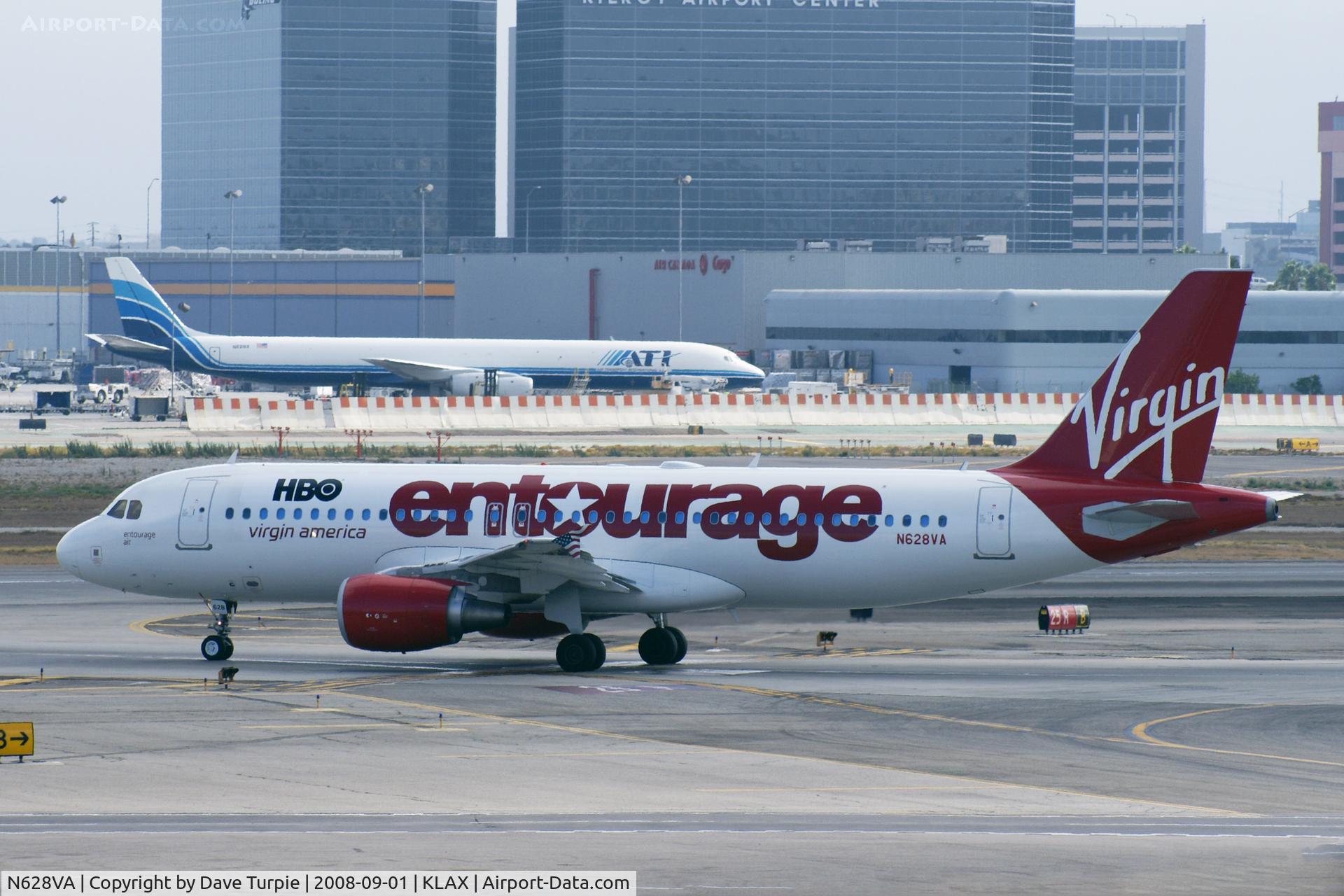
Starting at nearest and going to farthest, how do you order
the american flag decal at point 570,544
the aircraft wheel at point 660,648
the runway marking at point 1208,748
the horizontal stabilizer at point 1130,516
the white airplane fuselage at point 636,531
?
the runway marking at point 1208,748 → the american flag decal at point 570,544 → the horizontal stabilizer at point 1130,516 → the white airplane fuselage at point 636,531 → the aircraft wheel at point 660,648

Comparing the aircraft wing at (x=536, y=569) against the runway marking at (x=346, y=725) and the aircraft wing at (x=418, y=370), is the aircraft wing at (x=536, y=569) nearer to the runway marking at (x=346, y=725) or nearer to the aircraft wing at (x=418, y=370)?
the runway marking at (x=346, y=725)

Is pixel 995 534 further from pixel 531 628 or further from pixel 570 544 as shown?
pixel 531 628

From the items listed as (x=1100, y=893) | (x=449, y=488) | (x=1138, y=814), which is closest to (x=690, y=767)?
(x=1138, y=814)

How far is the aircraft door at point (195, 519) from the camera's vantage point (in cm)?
3644

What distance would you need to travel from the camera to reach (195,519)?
36.5 m

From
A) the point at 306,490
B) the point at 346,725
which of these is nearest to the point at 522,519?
the point at 306,490

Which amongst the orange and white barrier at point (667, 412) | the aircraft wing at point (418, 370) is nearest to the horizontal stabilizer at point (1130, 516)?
the orange and white barrier at point (667, 412)

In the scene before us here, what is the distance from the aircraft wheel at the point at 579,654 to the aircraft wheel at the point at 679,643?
6.89ft

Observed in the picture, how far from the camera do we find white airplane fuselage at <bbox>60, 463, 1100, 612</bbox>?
34.9 m

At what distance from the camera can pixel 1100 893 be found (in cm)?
1770

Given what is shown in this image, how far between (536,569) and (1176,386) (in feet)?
41.8

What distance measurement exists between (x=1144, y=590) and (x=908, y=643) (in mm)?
11240

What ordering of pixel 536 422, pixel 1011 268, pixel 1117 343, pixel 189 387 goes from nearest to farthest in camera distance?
1. pixel 536 422
2. pixel 1117 343
3. pixel 189 387
4. pixel 1011 268

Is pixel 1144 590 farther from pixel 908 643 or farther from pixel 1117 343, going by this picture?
pixel 1117 343
